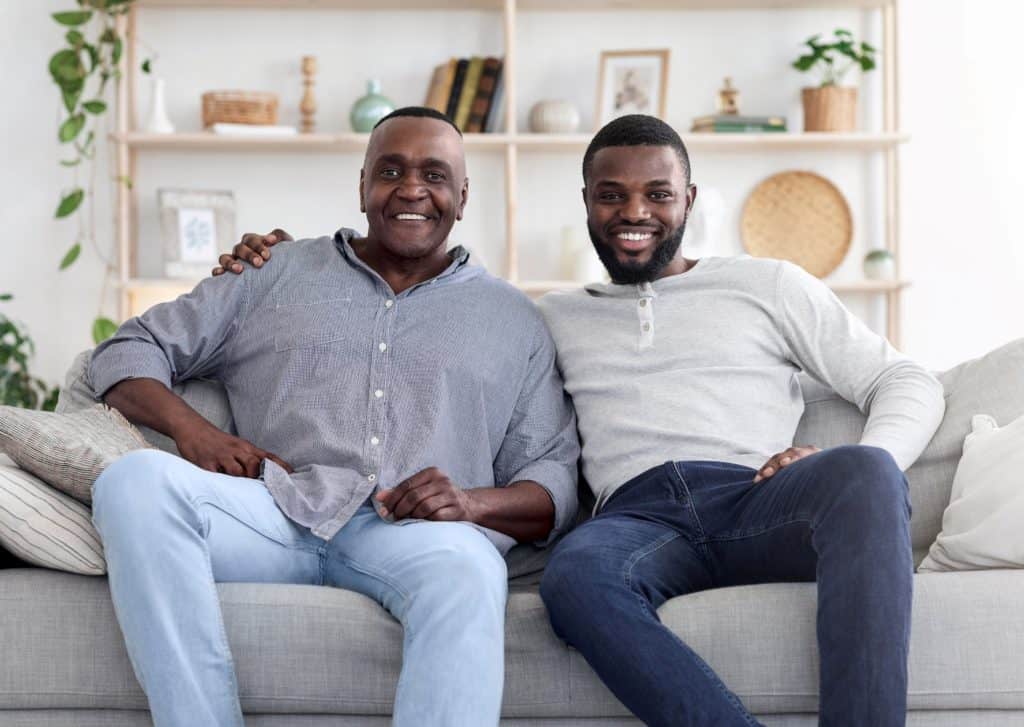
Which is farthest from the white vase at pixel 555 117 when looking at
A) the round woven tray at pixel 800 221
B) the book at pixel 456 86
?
the round woven tray at pixel 800 221

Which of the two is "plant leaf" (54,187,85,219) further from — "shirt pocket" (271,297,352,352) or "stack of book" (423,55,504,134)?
"shirt pocket" (271,297,352,352)

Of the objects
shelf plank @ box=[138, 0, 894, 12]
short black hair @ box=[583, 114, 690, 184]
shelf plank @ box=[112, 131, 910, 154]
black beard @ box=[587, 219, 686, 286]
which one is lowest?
black beard @ box=[587, 219, 686, 286]

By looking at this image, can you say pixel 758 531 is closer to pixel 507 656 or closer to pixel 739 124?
pixel 507 656

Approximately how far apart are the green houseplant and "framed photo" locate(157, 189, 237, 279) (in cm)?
51

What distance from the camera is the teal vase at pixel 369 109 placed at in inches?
159

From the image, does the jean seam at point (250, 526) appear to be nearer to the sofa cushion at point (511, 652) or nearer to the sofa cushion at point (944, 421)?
the sofa cushion at point (511, 652)

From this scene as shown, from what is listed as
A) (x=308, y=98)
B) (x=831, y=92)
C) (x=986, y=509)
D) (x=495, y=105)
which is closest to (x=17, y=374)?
(x=308, y=98)

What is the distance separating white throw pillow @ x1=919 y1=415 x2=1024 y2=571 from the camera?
1.85 meters

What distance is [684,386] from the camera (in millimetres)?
2062

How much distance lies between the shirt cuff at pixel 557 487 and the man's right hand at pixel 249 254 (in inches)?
24.4

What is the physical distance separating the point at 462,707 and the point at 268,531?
0.45 meters

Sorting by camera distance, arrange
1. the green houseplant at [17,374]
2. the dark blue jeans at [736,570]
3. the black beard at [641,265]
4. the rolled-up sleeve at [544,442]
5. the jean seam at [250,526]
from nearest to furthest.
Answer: the dark blue jeans at [736,570], the jean seam at [250,526], the rolled-up sleeve at [544,442], the black beard at [641,265], the green houseplant at [17,374]

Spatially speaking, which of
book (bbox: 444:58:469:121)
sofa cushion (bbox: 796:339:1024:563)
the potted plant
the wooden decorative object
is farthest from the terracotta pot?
sofa cushion (bbox: 796:339:1024:563)

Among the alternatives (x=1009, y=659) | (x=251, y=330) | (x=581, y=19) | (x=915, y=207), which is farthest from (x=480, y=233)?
(x=1009, y=659)
